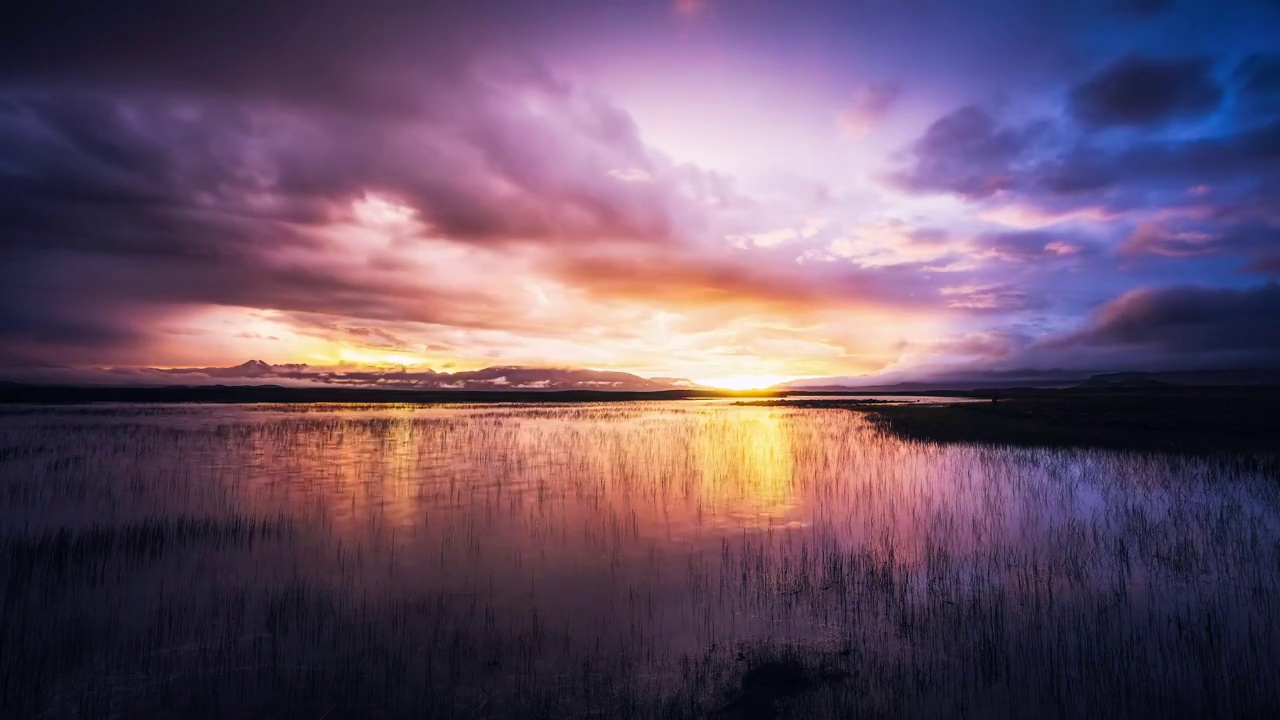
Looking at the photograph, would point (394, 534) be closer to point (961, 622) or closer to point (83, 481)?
point (961, 622)

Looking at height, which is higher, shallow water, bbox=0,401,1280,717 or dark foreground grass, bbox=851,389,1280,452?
dark foreground grass, bbox=851,389,1280,452

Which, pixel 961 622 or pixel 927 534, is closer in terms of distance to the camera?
pixel 961 622

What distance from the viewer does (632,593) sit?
11.5 meters

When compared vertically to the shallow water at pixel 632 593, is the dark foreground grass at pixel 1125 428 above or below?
above

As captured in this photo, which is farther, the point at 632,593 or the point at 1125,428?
the point at 1125,428

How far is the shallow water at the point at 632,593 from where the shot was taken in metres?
7.80

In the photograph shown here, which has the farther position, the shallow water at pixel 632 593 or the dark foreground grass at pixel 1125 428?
the dark foreground grass at pixel 1125 428

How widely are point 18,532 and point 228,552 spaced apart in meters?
6.50

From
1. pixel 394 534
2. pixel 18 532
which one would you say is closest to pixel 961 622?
pixel 394 534

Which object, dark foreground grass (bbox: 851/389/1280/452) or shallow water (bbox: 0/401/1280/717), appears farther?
dark foreground grass (bbox: 851/389/1280/452)

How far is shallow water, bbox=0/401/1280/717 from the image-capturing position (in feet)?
25.6

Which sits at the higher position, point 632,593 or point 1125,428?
point 1125,428

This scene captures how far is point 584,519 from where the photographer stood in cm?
1780

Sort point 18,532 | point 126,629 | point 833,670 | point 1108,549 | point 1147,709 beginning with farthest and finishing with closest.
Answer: point 18,532, point 1108,549, point 126,629, point 833,670, point 1147,709
